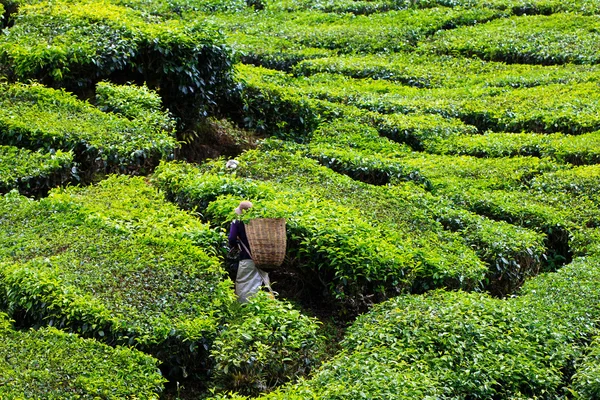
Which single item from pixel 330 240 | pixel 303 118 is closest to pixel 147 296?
pixel 330 240

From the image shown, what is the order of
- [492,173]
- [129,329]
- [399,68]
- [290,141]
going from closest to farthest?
[129,329] < [492,173] < [290,141] < [399,68]

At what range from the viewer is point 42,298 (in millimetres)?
10117

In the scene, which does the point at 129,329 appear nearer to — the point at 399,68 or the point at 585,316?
the point at 585,316

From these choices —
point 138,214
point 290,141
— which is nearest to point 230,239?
point 138,214

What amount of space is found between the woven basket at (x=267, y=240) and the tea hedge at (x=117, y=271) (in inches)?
20.3

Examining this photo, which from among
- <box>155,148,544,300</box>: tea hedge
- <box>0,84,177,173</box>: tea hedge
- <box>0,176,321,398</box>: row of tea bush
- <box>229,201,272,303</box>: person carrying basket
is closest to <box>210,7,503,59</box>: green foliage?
<box>0,84,177,173</box>: tea hedge

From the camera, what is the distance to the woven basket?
1113 centimetres

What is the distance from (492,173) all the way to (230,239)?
604 centimetres

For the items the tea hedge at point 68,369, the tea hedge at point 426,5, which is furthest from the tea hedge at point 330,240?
the tea hedge at point 426,5

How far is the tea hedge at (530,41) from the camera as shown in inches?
922

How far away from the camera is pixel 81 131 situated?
14.7 m

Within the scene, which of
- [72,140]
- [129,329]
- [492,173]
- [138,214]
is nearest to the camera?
[129,329]

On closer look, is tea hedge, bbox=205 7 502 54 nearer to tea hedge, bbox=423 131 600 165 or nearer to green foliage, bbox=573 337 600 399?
tea hedge, bbox=423 131 600 165

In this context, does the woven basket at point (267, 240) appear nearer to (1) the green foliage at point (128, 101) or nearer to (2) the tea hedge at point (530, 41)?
(1) the green foliage at point (128, 101)
